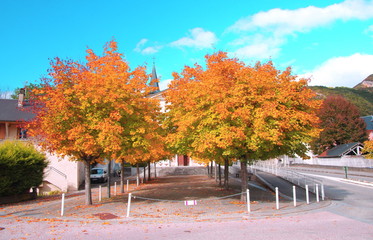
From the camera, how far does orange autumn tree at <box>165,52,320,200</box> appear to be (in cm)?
1218

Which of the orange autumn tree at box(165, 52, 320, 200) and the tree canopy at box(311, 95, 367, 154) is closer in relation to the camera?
the orange autumn tree at box(165, 52, 320, 200)

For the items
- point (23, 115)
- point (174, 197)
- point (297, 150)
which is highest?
point (23, 115)

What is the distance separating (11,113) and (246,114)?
2622cm

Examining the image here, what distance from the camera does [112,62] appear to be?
14.7 m

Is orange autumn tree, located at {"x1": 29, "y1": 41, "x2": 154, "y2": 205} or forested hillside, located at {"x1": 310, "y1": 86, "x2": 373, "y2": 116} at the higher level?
forested hillside, located at {"x1": 310, "y1": 86, "x2": 373, "y2": 116}

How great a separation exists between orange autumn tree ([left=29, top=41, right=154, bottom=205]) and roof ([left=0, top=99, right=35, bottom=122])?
16.3 m

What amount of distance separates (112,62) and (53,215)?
7.30 metres

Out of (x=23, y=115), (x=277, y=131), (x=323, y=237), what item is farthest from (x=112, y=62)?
(x=23, y=115)

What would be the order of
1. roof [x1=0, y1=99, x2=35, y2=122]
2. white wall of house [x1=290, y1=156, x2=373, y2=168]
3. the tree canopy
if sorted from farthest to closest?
the tree canopy < white wall of house [x1=290, y1=156, x2=373, y2=168] < roof [x1=0, y1=99, x2=35, y2=122]

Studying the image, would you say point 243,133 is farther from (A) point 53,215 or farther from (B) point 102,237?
(A) point 53,215

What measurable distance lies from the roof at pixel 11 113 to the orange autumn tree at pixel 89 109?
53.5 ft

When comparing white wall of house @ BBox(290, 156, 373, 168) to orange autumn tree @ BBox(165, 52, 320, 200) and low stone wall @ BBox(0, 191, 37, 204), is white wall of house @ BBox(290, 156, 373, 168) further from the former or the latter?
low stone wall @ BBox(0, 191, 37, 204)

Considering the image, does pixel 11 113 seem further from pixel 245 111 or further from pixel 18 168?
pixel 245 111

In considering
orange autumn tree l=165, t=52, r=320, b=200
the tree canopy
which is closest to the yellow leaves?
orange autumn tree l=165, t=52, r=320, b=200
